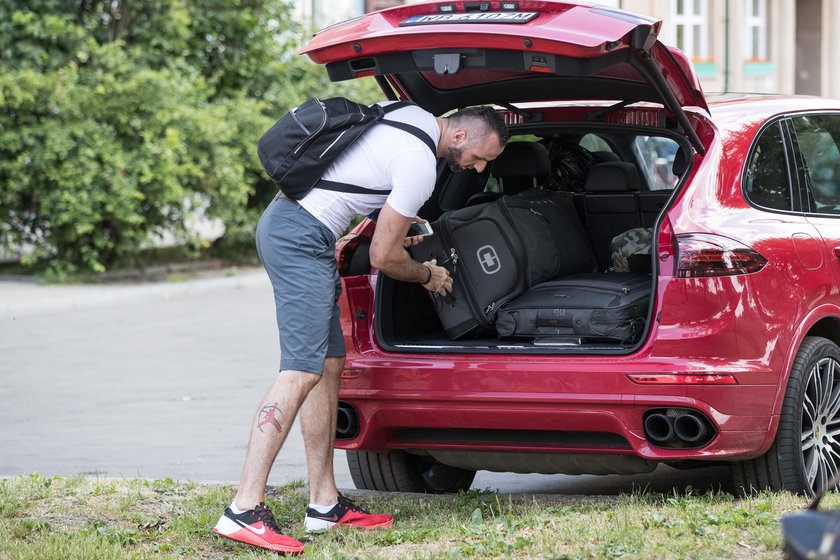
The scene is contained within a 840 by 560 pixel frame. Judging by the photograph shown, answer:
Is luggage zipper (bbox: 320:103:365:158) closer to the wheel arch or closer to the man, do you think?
the man

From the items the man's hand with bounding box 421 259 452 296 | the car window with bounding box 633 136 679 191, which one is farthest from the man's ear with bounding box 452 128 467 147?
the car window with bounding box 633 136 679 191

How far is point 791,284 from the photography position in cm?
504

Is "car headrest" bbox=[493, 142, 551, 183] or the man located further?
"car headrest" bbox=[493, 142, 551, 183]

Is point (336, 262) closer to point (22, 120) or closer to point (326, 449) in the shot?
point (326, 449)

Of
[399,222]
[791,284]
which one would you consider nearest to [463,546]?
[399,222]

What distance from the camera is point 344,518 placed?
5086mm

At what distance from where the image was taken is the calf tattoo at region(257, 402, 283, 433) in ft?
15.8

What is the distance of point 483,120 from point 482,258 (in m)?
0.75

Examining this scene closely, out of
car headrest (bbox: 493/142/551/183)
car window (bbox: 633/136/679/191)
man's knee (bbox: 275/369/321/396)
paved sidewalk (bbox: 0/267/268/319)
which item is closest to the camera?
man's knee (bbox: 275/369/321/396)

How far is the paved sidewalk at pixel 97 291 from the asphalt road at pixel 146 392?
27 mm

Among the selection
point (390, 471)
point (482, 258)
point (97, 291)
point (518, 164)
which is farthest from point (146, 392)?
point (97, 291)

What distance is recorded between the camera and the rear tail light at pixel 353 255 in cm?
554

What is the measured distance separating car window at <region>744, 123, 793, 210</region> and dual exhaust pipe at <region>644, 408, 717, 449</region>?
0.94 metres

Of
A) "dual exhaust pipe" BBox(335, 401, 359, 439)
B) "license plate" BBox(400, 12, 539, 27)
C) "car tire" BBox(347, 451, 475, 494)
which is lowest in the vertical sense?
"car tire" BBox(347, 451, 475, 494)
